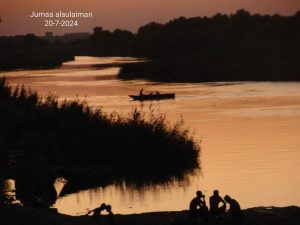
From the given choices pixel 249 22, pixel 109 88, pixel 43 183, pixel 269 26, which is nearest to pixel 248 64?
pixel 109 88

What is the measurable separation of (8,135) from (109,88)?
53766 mm

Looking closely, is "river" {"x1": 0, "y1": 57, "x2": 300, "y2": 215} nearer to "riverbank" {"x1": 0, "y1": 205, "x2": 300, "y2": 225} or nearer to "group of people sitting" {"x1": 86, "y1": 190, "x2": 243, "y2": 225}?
"riverbank" {"x1": 0, "y1": 205, "x2": 300, "y2": 225}

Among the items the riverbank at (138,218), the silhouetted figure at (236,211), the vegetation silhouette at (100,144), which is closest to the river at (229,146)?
the vegetation silhouette at (100,144)

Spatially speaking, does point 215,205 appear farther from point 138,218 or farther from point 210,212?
point 138,218

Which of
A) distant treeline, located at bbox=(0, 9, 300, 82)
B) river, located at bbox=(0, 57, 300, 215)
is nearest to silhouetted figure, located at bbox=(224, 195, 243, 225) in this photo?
river, located at bbox=(0, 57, 300, 215)

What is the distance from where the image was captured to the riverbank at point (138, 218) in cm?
1909

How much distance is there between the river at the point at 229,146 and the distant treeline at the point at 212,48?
33.3 ft

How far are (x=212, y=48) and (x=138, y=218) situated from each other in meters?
99.4

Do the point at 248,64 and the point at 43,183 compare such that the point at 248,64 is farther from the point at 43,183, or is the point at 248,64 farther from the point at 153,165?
the point at 43,183

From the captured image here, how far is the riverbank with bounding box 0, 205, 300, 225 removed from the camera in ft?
62.6

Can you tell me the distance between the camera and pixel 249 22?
151125 millimetres

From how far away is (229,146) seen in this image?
139 ft

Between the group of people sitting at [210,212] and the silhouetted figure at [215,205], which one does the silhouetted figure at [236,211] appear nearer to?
the group of people sitting at [210,212]

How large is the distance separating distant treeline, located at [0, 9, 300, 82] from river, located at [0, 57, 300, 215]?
33.3 ft
